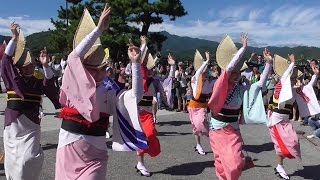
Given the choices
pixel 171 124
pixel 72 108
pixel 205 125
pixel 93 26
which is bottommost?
pixel 171 124

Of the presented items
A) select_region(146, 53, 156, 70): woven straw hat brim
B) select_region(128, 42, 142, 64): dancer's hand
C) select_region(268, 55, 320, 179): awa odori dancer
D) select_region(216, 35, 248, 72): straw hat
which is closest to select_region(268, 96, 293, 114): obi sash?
select_region(268, 55, 320, 179): awa odori dancer

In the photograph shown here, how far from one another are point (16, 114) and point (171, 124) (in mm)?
7707

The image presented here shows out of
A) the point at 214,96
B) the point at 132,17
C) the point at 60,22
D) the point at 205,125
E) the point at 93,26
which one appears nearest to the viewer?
the point at 93,26

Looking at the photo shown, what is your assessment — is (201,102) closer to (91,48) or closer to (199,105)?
(199,105)

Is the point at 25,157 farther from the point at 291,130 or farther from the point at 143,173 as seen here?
the point at 291,130

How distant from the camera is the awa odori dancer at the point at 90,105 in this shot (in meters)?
3.83

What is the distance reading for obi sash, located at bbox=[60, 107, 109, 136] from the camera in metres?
4.00

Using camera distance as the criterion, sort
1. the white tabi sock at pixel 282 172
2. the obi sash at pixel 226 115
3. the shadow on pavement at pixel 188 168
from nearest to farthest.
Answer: the obi sash at pixel 226 115, the white tabi sock at pixel 282 172, the shadow on pavement at pixel 188 168

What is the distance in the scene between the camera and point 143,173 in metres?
6.97

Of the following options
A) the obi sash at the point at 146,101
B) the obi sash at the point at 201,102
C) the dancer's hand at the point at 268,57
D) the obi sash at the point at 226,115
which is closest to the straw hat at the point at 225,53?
the obi sash at the point at 226,115

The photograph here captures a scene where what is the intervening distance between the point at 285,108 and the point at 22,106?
4.26 m

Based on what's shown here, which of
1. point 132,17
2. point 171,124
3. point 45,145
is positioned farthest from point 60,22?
point 45,145

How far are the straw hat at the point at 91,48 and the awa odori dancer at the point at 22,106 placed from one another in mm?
1486

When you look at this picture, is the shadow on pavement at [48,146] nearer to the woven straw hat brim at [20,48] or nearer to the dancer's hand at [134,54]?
the woven straw hat brim at [20,48]
